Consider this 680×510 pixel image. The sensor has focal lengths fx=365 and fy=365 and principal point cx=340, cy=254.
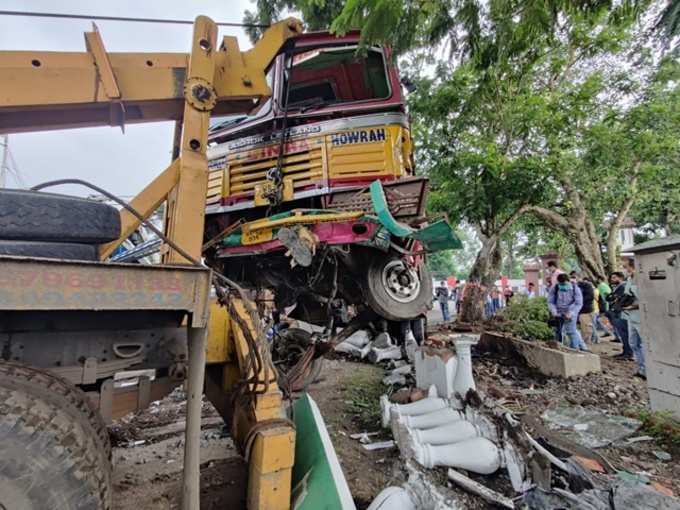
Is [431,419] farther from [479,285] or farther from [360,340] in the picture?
[479,285]

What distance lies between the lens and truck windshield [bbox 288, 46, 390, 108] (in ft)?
13.6

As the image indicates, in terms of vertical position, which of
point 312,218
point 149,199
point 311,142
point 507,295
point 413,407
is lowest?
point 413,407

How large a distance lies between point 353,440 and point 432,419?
27.6 inches

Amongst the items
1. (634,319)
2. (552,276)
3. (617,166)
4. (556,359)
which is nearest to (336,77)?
(556,359)

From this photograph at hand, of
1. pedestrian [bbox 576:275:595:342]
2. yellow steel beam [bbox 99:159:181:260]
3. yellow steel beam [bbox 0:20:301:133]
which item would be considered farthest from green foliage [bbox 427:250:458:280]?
yellow steel beam [bbox 99:159:181:260]

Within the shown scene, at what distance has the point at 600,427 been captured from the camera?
3.21 m

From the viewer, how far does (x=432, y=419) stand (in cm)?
286

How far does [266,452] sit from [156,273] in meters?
0.95

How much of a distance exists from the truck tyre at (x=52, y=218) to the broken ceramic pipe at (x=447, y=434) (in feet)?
7.51

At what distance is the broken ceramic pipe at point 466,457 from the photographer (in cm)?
234

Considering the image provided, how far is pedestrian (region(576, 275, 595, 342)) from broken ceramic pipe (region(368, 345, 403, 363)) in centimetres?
430

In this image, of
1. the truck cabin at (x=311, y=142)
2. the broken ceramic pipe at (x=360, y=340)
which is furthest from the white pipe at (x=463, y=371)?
the broken ceramic pipe at (x=360, y=340)

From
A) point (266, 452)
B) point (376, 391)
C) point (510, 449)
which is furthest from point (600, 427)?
point (266, 452)

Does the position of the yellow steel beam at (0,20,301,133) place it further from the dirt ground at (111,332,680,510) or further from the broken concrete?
the broken concrete
